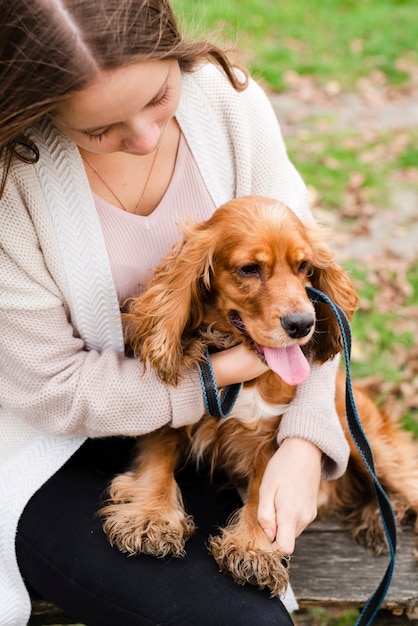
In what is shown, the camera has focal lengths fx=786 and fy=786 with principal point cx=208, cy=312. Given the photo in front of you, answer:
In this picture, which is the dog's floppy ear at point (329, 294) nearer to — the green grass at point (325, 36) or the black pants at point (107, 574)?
the black pants at point (107, 574)

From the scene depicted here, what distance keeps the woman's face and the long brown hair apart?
0.10 ft

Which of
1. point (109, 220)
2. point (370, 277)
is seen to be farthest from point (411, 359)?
point (109, 220)

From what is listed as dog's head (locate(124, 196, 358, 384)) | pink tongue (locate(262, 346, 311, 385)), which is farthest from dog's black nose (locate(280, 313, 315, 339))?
pink tongue (locate(262, 346, 311, 385))

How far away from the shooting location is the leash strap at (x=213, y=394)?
7.07ft

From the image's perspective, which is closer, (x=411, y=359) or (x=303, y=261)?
(x=303, y=261)

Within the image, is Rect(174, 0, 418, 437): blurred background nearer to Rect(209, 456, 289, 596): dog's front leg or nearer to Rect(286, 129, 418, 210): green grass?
Rect(286, 129, 418, 210): green grass

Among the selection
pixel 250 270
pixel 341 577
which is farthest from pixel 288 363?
pixel 341 577

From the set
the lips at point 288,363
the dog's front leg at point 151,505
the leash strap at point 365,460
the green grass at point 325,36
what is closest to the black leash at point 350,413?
the leash strap at point 365,460

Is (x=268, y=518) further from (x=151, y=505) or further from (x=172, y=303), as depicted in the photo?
(x=172, y=303)

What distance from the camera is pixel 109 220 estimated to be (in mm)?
2229

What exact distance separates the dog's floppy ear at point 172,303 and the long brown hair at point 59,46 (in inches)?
21.1

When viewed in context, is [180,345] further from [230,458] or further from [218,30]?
[218,30]

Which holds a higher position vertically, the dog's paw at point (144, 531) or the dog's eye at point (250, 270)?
the dog's eye at point (250, 270)

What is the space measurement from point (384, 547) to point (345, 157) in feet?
12.1
